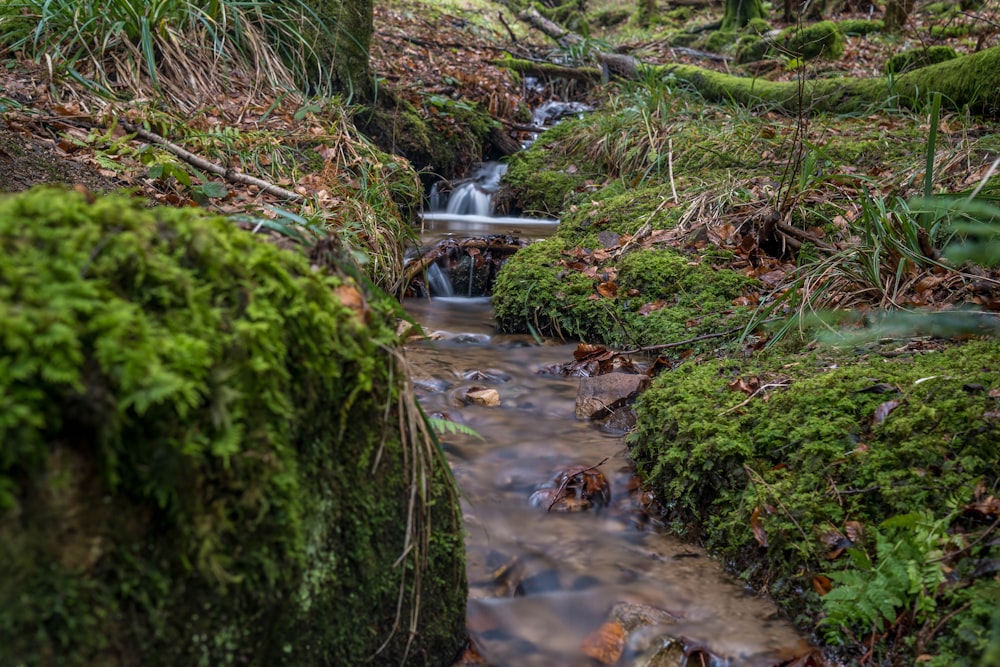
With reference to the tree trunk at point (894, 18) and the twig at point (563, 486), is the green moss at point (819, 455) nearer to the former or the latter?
the twig at point (563, 486)

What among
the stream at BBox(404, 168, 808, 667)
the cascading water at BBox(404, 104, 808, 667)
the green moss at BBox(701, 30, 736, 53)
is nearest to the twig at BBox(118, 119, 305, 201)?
the cascading water at BBox(404, 104, 808, 667)

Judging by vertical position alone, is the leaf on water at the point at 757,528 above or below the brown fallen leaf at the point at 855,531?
below

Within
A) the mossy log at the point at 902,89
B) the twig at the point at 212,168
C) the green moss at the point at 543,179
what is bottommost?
the twig at the point at 212,168

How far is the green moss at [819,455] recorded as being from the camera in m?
2.04

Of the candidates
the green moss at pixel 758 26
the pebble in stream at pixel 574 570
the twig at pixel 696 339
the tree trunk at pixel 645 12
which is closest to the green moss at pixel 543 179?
the twig at pixel 696 339

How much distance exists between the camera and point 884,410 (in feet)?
7.68

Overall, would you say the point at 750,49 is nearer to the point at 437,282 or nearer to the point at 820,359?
the point at 437,282

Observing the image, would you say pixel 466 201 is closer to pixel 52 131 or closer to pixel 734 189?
pixel 734 189

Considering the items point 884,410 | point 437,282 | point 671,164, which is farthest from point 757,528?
point 671,164

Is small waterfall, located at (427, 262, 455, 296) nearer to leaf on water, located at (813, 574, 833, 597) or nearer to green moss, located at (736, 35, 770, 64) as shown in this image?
leaf on water, located at (813, 574, 833, 597)

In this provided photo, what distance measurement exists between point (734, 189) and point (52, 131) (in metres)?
4.52

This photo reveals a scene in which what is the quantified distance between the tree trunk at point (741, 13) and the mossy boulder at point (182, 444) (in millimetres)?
15815

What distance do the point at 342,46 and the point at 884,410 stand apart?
5738 mm

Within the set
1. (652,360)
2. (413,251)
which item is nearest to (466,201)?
(413,251)
